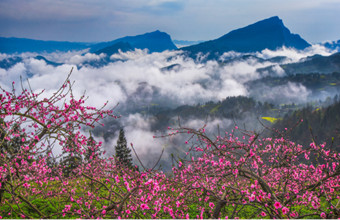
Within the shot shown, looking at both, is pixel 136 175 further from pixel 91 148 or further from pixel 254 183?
pixel 91 148

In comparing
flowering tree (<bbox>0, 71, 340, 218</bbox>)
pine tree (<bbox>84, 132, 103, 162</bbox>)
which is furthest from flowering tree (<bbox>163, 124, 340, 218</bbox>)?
pine tree (<bbox>84, 132, 103, 162</bbox>)

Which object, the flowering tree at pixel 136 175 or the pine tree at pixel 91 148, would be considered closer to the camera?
the flowering tree at pixel 136 175

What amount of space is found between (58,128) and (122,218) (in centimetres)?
397

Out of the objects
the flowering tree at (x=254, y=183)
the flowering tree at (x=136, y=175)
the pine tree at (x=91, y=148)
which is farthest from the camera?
the pine tree at (x=91, y=148)

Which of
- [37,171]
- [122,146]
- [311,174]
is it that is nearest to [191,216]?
[311,174]

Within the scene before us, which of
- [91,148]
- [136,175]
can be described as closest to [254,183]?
[136,175]

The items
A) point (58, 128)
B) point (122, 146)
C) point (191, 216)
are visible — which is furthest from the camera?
point (122, 146)

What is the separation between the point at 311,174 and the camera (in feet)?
35.3

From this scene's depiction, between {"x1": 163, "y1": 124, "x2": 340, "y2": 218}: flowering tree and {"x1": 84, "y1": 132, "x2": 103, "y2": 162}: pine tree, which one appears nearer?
{"x1": 163, "y1": 124, "x2": 340, "y2": 218}: flowering tree

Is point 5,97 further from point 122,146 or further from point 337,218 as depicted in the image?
point 122,146

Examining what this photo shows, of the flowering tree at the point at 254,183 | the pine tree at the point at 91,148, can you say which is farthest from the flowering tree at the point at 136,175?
the pine tree at the point at 91,148

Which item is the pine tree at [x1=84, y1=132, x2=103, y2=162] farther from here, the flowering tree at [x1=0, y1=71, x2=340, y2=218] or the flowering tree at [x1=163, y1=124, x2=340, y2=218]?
the flowering tree at [x1=163, y1=124, x2=340, y2=218]

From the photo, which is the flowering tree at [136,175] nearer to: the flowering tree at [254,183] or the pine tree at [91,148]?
the flowering tree at [254,183]

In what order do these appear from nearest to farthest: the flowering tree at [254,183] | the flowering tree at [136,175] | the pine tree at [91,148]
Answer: the flowering tree at [254,183]
the flowering tree at [136,175]
the pine tree at [91,148]
